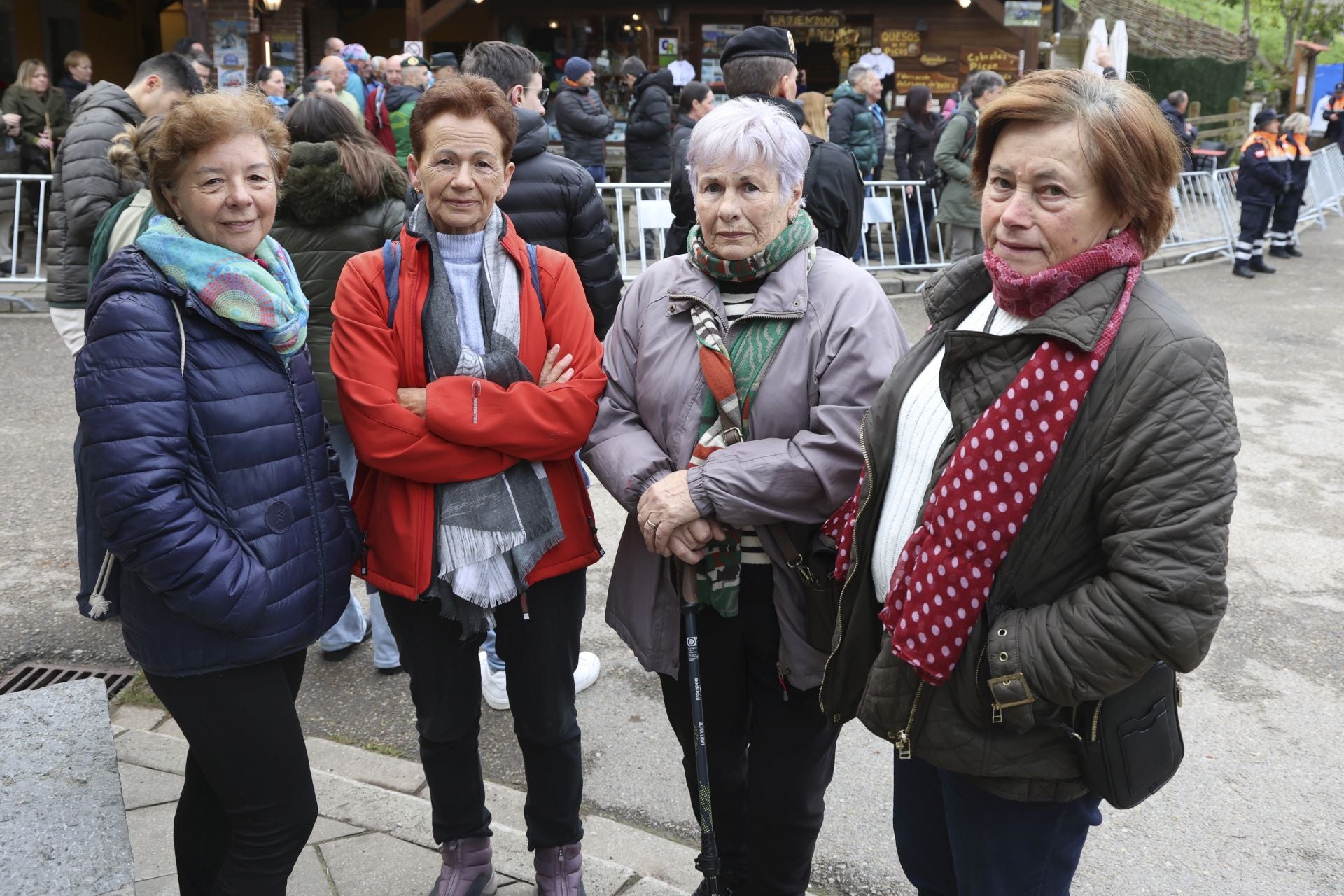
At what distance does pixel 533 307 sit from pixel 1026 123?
1318 mm

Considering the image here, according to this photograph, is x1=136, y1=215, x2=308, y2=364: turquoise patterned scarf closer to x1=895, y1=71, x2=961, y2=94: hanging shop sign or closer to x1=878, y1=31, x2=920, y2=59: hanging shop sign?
x1=895, y1=71, x2=961, y2=94: hanging shop sign

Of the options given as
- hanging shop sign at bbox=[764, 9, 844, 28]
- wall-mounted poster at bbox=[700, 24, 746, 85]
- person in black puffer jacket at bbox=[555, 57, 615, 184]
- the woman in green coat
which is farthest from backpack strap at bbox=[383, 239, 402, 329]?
hanging shop sign at bbox=[764, 9, 844, 28]

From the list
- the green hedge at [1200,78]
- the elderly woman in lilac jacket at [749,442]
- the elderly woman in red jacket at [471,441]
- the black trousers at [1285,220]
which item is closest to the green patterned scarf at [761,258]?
the elderly woman in lilac jacket at [749,442]

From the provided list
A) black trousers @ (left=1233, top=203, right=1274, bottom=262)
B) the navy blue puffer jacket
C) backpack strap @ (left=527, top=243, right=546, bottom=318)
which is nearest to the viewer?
the navy blue puffer jacket

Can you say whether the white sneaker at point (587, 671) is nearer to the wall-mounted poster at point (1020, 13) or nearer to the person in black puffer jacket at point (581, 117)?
the person in black puffer jacket at point (581, 117)

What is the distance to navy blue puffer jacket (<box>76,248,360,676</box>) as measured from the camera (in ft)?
7.49

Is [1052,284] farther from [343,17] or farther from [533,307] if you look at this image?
[343,17]

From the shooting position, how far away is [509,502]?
2.82 meters

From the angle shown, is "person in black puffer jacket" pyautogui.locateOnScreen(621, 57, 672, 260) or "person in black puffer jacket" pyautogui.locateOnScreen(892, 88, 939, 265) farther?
"person in black puffer jacket" pyautogui.locateOnScreen(892, 88, 939, 265)

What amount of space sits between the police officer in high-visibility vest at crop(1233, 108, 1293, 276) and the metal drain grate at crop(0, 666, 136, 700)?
1257 cm

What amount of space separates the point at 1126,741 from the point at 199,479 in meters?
1.87

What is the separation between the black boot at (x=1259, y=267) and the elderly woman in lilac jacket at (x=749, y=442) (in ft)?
40.3

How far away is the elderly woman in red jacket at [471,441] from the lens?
108 inches

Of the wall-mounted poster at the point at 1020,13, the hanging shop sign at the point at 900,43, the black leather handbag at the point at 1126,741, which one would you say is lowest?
the black leather handbag at the point at 1126,741
